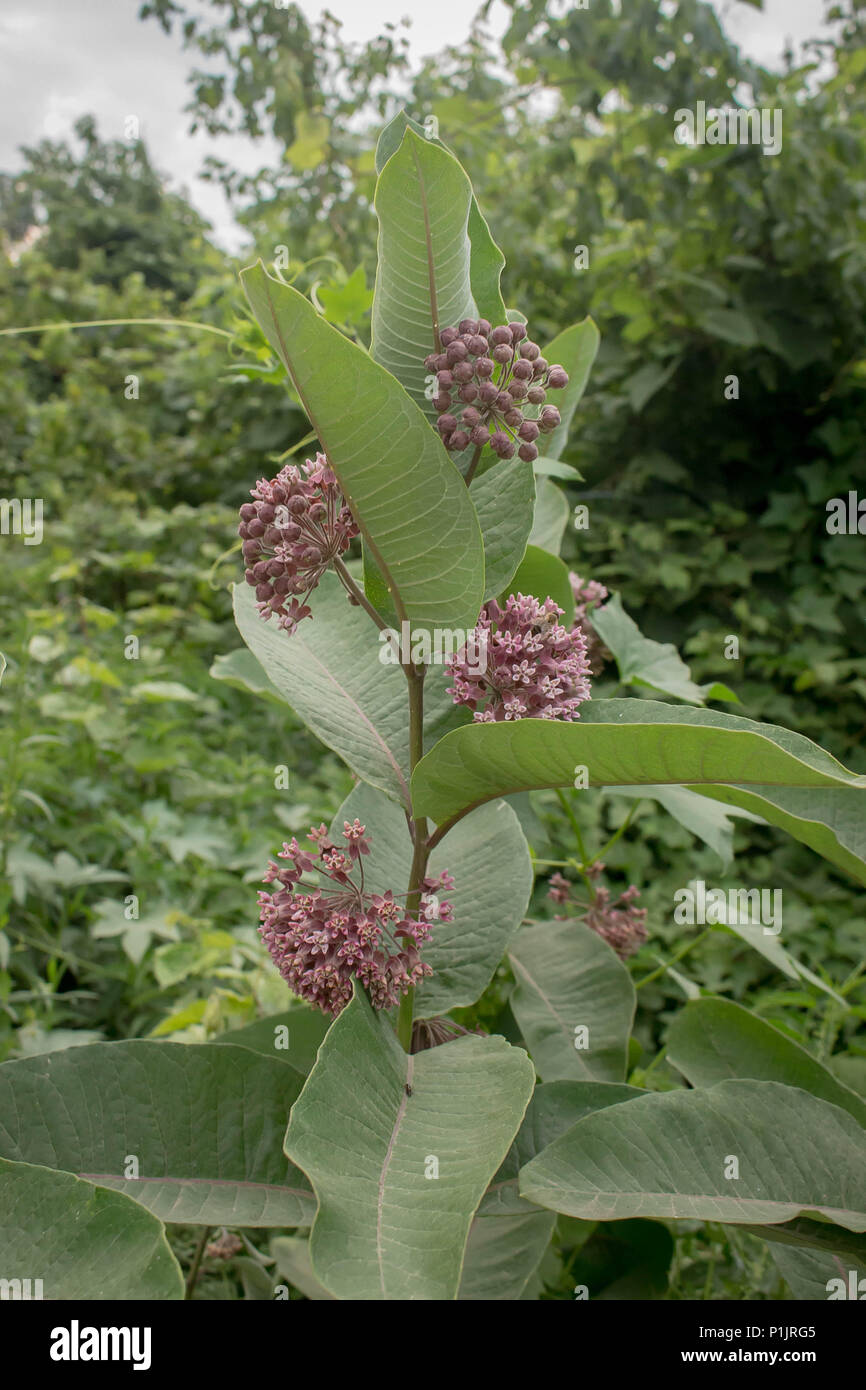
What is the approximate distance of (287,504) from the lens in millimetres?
557

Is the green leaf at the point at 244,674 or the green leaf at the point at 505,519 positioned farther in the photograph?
the green leaf at the point at 244,674

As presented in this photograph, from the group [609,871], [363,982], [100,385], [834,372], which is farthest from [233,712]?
[100,385]

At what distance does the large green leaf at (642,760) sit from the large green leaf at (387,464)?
0.09 m

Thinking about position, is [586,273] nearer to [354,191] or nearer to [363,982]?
[354,191]

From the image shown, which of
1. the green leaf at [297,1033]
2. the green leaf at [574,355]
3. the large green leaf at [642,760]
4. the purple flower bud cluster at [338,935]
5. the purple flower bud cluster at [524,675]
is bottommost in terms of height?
the green leaf at [297,1033]

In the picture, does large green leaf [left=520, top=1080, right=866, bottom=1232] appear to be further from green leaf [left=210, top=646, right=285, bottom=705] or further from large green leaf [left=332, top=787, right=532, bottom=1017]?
green leaf [left=210, top=646, right=285, bottom=705]

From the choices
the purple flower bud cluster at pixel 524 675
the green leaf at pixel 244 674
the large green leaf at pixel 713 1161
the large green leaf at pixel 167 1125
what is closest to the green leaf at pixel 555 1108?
the large green leaf at pixel 713 1161

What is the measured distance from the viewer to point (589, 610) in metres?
0.99

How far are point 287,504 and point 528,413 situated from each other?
17 cm

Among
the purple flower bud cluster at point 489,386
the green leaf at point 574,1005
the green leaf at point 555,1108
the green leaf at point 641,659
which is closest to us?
the purple flower bud cluster at point 489,386

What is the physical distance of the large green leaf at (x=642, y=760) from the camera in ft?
1.55

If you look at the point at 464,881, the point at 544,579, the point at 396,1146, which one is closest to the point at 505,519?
the point at 544,579

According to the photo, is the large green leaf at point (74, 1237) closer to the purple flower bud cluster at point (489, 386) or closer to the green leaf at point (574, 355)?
the purple flower bud cluster at point (489, 386)

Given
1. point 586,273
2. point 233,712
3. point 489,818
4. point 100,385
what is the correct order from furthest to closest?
point 100,385, point 586,273, point 233,712, point 489,818
